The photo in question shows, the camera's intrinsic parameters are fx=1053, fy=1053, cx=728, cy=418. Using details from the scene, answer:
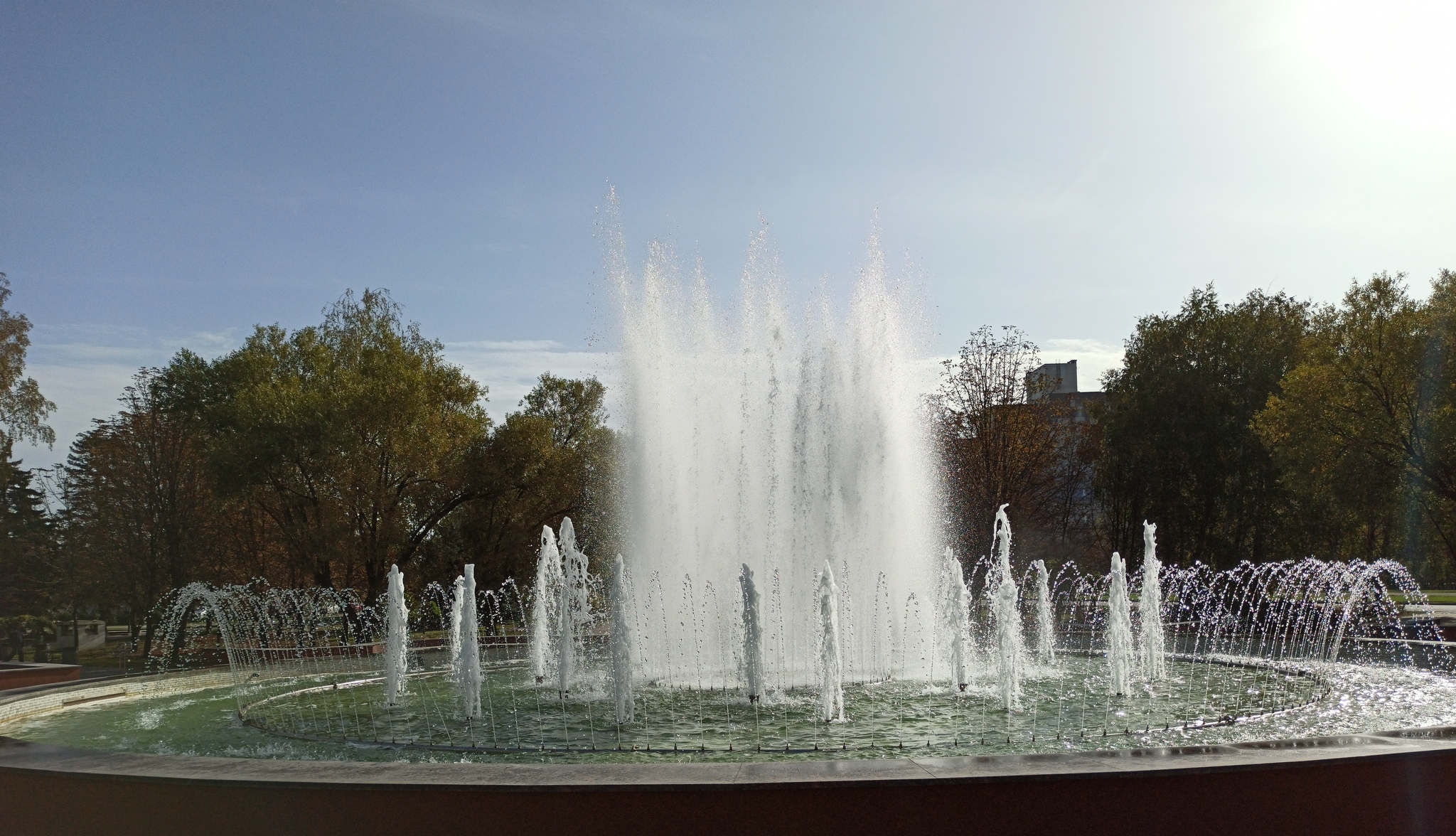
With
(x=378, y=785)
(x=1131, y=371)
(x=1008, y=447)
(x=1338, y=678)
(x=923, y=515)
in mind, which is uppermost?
(x=1131, y=371)

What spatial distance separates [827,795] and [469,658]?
291 inches

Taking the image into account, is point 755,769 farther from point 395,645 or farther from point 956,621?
point 395,645

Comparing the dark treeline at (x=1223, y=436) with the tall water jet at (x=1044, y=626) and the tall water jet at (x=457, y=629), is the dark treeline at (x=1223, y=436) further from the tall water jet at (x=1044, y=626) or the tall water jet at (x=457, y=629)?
the tall water jet at (x=457, y=629)

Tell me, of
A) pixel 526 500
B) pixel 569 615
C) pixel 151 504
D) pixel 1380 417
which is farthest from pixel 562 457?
pixel 1380 417

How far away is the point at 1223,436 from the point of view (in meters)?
32.2

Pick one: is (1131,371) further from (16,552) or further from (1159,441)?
(16,552)

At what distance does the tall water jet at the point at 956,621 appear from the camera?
1361 cm

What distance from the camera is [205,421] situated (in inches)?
1176

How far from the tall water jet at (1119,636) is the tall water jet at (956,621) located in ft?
5.96

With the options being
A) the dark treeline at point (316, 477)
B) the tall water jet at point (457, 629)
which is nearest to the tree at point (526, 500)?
the dark treeline at point (316, 477)

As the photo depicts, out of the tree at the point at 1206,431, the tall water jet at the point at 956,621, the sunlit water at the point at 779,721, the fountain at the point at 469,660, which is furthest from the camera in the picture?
the tree at the point at 1206,431

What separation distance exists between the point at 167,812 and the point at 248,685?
1018cm

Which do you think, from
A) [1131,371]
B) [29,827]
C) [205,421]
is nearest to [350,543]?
[205,421]

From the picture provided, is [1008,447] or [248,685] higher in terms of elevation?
[1008,447]
